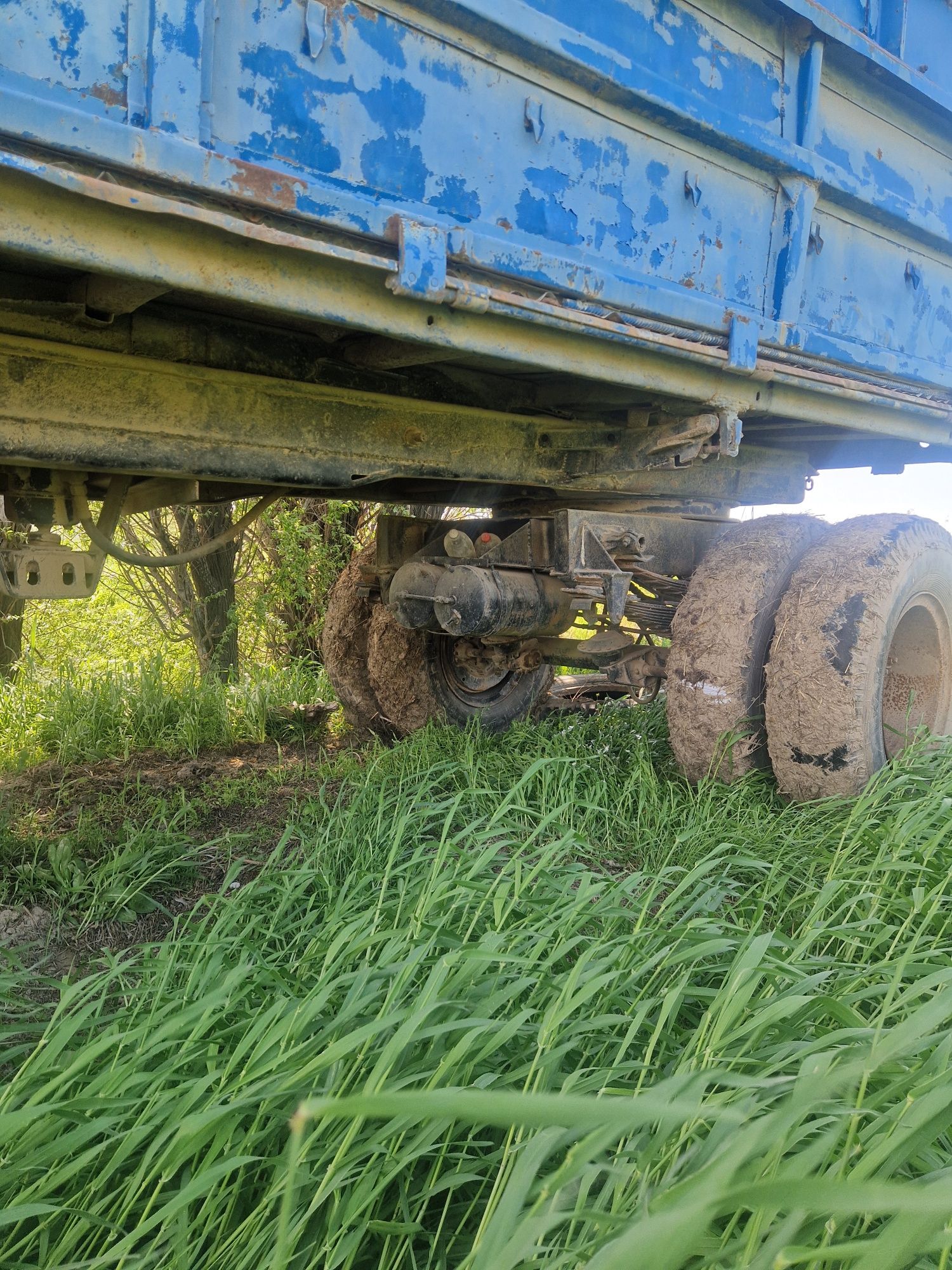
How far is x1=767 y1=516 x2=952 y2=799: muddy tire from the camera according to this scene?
3021 mm

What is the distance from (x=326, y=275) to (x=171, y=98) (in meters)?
0.41

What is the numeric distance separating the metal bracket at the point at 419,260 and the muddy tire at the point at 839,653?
5.53 feet

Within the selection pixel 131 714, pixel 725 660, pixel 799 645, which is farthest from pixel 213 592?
pixel 799 645

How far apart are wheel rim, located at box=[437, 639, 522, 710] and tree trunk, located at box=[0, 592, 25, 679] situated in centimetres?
283

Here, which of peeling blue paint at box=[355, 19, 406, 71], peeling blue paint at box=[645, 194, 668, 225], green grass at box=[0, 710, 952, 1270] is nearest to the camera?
green grass at box=[0, 710, 952, 1270]

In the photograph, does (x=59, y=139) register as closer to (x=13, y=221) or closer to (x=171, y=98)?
(x=13, y=221)

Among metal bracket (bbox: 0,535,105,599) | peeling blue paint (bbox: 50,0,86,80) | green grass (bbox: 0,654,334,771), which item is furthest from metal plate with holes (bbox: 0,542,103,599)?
peeling blue paint (bbox: 50,0,86,80)

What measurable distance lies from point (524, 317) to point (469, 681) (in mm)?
2474

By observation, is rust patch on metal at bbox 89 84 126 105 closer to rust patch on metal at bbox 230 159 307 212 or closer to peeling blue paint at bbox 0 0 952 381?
peeling blue paint at bbox 0 0 952 381

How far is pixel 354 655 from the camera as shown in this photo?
4637 mm

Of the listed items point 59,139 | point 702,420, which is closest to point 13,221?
point 59,139

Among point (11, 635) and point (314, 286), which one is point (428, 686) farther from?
point (11, 635)

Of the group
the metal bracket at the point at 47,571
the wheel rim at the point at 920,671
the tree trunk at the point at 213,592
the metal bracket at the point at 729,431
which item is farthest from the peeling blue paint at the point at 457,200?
the tree trunk at the point at 213,592

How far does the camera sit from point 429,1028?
4.70 feet
